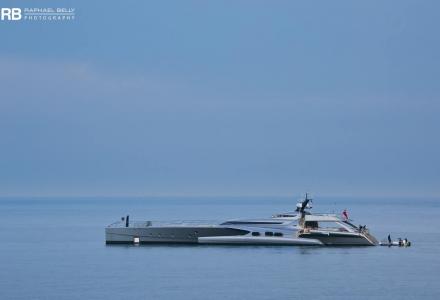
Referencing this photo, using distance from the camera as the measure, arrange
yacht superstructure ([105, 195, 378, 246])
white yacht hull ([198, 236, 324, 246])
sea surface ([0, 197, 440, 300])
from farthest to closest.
→ 1. yacht superstructure ([105, 195, 378, 246])
2. white yacht hull ([198, 236, 324, 246])
3. sea surface ([0, 197, 440, 300])

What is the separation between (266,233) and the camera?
4301 inches

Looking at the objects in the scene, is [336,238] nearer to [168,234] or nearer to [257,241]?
[257,241]

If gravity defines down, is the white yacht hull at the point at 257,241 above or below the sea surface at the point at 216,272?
above

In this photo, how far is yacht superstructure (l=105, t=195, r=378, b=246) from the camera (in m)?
108

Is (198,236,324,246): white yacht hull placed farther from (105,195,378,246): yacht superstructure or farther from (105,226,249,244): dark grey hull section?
(105,226,249,244): dark grey hull section

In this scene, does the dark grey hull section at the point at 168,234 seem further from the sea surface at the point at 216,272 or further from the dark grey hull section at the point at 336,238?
the dark grey hull section at the point at 336,238

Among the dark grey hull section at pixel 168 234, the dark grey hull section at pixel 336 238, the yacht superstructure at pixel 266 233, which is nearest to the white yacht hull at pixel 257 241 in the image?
the yacht superstructure at pixel 266 233

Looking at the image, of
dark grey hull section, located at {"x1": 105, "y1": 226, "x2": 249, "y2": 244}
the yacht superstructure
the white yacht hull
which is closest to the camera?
the white yacht hull

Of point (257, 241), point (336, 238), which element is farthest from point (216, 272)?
point (336, 238)

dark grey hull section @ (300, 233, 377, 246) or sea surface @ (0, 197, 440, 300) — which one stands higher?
dark grey hull section @ (300, 233, 377, 246)

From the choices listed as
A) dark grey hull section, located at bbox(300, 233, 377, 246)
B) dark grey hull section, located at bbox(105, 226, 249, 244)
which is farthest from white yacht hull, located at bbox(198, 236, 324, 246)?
dark grey hull section, located at bbox(105, 226, 249, 244)

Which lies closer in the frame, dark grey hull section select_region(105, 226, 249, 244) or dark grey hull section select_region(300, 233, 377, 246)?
dark grey hull section select_region(300, 233, 377, 246)

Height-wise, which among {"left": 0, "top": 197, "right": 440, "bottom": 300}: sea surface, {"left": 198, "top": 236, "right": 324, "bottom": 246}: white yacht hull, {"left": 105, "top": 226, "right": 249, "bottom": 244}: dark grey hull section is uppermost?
{"left": 105, "top": 226, "right": 249, "bottom": 244}: dark grey hull section

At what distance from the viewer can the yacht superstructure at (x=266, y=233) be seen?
10819 cm
